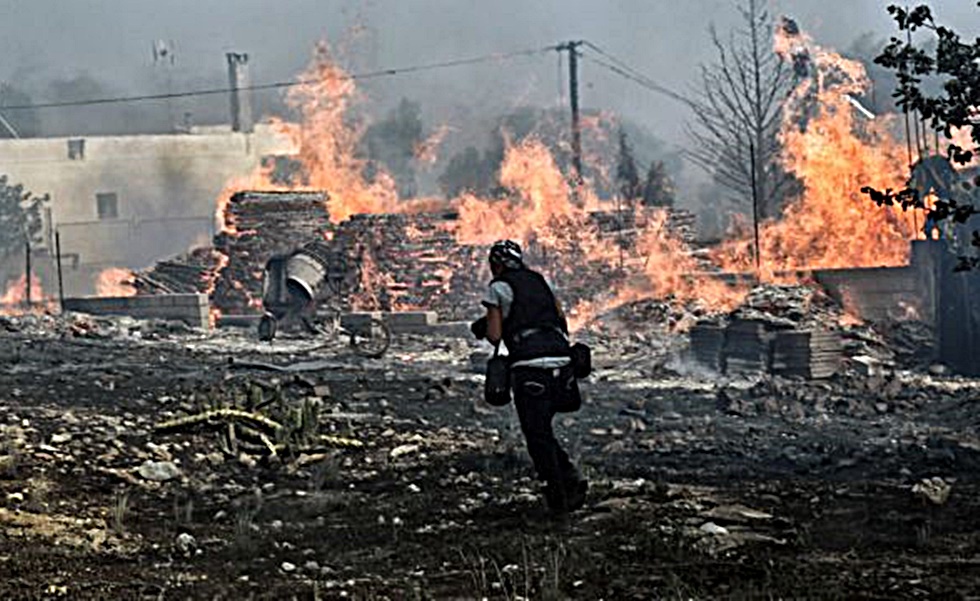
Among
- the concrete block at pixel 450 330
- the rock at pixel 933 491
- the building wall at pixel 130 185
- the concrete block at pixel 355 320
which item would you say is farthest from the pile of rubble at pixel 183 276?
the building wall at pixel 130 185

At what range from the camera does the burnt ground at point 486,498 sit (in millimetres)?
6008

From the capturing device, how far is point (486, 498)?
8258 mm

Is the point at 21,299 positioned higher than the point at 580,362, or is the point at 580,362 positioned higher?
the point at 21,299

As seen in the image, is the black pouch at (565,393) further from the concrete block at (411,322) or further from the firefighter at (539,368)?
the concrete block at (411,322)

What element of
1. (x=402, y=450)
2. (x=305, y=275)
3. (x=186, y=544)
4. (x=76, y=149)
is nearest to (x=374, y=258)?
(x=305, y=275)

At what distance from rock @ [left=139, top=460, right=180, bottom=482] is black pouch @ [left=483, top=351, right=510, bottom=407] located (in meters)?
2.84

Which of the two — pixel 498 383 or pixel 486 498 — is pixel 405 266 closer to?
pixel 486 498

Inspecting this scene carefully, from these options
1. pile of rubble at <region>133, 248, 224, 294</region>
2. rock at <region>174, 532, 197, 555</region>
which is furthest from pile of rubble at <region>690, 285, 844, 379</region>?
pile of rubble at <region>133, 248, 224, 294</region>

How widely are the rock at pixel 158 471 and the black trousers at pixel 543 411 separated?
2.98 meters

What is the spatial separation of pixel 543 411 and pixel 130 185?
4720 cm

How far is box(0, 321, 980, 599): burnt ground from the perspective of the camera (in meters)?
6.01

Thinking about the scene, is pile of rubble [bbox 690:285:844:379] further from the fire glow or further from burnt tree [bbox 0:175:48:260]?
burnt tree [bbox 0:175:48:260]

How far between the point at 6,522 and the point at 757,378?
10607mm

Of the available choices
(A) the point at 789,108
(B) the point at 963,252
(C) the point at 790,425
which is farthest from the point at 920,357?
(A) the point at 789,108
